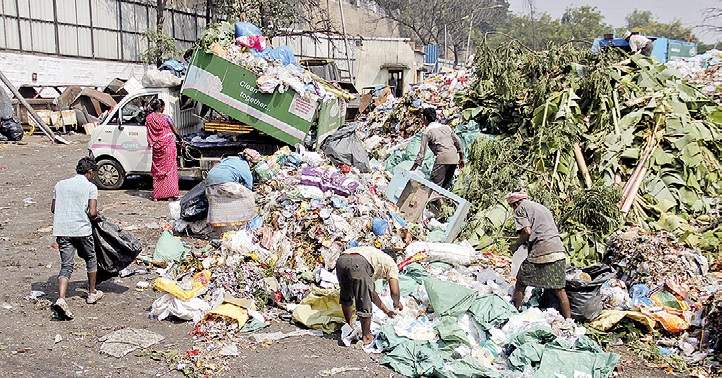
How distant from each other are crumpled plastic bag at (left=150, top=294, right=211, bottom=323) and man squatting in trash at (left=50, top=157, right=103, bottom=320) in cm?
79

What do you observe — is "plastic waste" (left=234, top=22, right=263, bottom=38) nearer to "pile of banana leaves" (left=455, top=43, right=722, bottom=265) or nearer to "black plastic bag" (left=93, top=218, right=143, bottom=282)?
"pile of banana leaves" (left=455, top=43, right=722, bottom=265)

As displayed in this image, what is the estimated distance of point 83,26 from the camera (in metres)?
24.4

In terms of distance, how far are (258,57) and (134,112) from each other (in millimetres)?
2393

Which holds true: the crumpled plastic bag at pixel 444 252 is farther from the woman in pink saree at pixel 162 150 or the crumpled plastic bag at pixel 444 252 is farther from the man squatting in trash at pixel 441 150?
the woman in pink saree at pixel 162 150

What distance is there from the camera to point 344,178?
9.17 m

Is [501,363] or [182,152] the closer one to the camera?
[501,363]

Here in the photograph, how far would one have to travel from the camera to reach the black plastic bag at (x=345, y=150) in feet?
36.6

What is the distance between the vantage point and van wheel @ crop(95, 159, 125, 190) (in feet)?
38.4

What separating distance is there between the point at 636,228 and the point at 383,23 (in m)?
48.1

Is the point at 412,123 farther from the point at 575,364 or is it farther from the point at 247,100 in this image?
the point at 575,364

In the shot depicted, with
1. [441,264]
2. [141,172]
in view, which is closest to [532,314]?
[441,264]

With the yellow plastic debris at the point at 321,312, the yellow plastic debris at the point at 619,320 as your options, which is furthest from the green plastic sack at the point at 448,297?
→ the yellow plastic debris at the point at 619,320

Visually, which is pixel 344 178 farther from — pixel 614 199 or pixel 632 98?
pixel 632 98


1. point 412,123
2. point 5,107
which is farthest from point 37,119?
point 412,123
